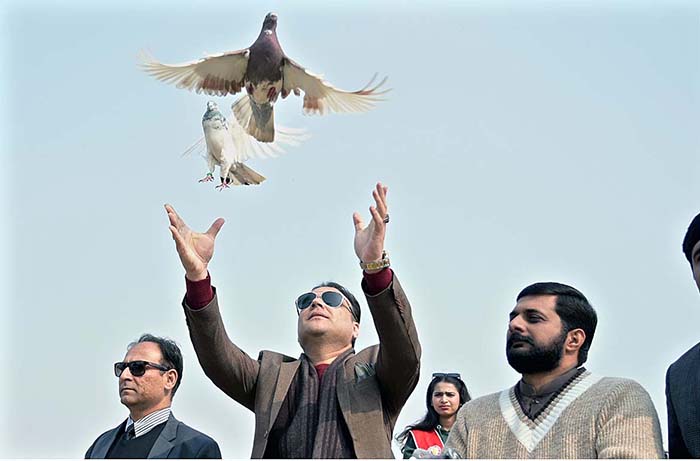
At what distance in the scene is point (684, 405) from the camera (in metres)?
4.40

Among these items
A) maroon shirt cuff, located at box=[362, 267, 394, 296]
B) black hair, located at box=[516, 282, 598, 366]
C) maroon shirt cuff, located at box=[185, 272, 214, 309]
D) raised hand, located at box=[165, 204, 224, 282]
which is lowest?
black hair, located at box=[516, 282, 598, 366]

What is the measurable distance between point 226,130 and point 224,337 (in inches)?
65.4

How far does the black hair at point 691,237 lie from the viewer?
447 cm

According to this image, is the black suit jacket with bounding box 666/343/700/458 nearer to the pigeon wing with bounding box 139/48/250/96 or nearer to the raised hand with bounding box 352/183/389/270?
the raised hand with bounding box 352/183/389/270

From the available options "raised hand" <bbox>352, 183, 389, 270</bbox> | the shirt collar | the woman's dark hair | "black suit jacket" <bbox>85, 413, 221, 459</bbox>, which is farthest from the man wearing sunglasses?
the woman's dark hair

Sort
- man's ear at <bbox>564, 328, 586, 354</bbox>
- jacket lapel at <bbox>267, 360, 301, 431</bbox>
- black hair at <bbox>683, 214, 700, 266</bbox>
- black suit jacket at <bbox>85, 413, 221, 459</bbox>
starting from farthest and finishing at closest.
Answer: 1. black suit jacket at <bbox>85, 413, 221, 459</bbox>
2. jacket lapel at <bbox>267, 360, 301, 431</bbox>
3. man's ear at <bbox>564, 328, 586, 354</bbox>
4. black hair at <bbox>683, 214, 700, 266</bbox>

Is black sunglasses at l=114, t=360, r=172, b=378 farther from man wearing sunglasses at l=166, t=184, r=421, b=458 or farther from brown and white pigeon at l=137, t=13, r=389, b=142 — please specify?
brown and white pigeon at l=137, t=13, r=389, b=142

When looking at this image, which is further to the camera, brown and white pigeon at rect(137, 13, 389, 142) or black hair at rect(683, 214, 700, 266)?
brown and white pigeon at rect(137, 13, 389, 142)

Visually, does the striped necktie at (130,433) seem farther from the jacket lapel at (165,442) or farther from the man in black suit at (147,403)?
the jacket lapel at (165,442)

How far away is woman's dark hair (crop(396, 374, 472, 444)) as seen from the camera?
662cm

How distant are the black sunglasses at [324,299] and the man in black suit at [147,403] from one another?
814 mm

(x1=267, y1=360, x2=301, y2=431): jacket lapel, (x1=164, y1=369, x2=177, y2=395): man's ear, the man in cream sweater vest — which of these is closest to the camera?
the man in cream sweater vest

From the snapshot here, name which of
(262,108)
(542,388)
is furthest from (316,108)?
(542,388)

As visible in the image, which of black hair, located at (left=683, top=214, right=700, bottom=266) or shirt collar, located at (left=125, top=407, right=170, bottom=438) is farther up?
black hair, located at (left=683, top=214, right=700, bottom=266)
